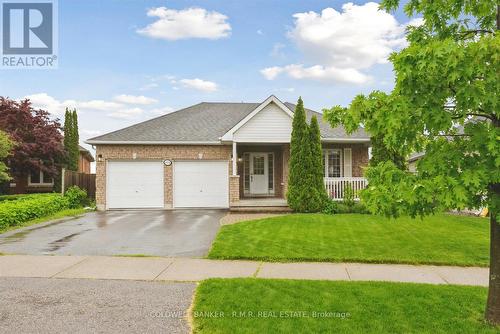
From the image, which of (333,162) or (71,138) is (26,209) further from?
(71,138)

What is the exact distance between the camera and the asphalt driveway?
28.6 ft

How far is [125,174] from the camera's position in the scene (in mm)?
18109

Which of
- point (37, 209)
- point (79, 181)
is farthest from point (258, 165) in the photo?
point (37, 209)

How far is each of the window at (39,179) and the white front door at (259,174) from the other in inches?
647

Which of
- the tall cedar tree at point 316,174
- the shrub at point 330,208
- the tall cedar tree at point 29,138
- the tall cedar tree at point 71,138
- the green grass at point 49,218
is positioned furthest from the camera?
the tall cedar tree at point 71,138

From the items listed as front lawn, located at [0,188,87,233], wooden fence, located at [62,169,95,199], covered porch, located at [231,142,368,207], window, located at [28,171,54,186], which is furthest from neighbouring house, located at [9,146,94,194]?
covered porch, located at [231,142,368,207]

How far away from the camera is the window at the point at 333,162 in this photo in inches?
751

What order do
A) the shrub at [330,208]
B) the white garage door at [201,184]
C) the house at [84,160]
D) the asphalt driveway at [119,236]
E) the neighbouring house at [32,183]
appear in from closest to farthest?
the asphalt driveway at [119,236] → the shrub at [330,208] → the white garage door at [201,184] → the neighbouring house at [32,183] → the house at [84,160]

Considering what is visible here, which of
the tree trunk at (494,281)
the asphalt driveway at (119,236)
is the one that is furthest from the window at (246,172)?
the tree trunk at (494,281)

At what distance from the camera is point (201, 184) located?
59.9 ft

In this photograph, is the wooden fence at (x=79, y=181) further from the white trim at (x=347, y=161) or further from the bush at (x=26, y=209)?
the white trim at (x=347, y=161)

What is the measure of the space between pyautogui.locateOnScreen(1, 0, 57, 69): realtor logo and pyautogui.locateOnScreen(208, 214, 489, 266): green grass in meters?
8.98

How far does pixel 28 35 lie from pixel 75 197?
26.1ft

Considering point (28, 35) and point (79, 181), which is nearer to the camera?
point (28, 35)
